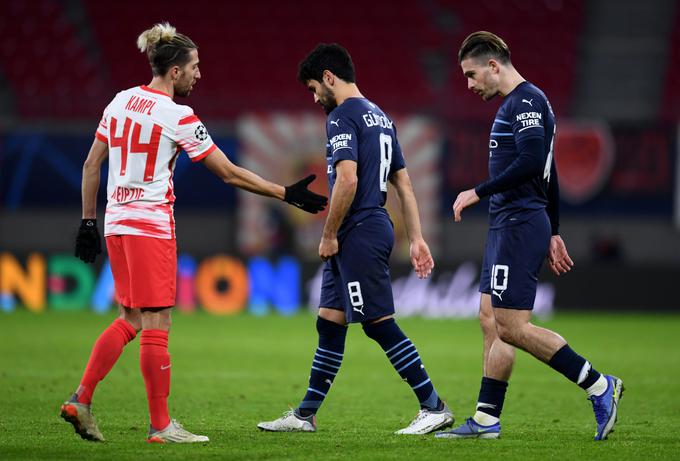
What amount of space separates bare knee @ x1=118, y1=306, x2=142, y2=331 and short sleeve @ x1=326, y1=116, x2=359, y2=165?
139 cm

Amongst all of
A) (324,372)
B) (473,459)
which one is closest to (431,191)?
(324,372)

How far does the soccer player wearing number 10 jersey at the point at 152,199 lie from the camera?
5.94 meters

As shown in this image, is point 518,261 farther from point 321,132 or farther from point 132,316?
point 321,132

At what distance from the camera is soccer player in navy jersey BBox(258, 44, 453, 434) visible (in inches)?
253

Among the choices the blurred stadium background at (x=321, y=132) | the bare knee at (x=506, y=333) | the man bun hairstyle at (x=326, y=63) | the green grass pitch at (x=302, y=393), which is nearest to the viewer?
the green grass pitch at (x=302, y=393)

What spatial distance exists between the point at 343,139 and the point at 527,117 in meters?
1.03

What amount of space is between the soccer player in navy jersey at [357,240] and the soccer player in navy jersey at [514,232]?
393 mm

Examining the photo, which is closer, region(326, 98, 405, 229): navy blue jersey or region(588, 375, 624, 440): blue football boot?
region(588, 375, 624, 440): blue football boot

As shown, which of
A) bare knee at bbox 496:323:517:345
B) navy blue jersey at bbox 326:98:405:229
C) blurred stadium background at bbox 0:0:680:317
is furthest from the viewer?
blurred stadium background at bbox 0:0:680:317

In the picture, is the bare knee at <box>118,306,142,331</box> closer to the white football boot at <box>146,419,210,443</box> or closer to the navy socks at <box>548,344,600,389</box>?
the white football boot at <box>146,419,210,443</box>

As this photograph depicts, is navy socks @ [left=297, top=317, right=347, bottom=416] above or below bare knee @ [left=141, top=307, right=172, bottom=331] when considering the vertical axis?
below

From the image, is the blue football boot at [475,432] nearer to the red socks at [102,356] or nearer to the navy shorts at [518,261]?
the navy shorts at [518,261]

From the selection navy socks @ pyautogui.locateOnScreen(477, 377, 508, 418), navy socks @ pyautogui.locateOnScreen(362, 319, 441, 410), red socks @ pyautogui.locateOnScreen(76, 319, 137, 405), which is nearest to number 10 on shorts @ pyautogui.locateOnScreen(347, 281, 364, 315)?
navy socks @ pyautogui.locateOnScreen(362, 319, 441, 410)

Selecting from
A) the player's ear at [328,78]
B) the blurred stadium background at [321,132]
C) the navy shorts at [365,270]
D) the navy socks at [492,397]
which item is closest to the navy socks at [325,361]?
the navy shorts at [365,270]
